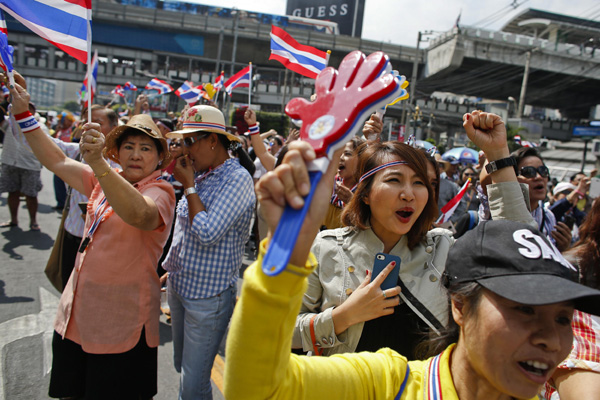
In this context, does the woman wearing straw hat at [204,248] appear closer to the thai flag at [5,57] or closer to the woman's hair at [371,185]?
the woman's hair at [371,185]

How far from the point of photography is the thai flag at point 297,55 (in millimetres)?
4250

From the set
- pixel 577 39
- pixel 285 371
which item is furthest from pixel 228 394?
pixel 577 39

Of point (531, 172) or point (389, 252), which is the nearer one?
point (389, 252)

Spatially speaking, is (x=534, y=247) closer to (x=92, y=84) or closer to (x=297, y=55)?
(x=297, y=55)

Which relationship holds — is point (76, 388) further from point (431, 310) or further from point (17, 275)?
point (17, 275)

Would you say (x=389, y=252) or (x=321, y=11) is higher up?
(x=321, y=11)

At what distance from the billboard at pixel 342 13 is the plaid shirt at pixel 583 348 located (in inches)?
2432

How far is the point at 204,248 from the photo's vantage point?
2459mm

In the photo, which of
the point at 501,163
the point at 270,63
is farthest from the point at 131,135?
the point at 270,63

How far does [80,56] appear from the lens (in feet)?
8.37

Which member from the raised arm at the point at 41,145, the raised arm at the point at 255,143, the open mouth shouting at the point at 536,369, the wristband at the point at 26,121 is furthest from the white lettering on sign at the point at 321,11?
the open mouth shouting at the point at 536,369

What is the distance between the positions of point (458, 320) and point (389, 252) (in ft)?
2.20

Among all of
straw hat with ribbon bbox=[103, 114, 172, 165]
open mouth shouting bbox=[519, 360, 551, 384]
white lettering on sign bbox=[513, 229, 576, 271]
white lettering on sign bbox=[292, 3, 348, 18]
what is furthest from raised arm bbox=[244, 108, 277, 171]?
white lettering on sign bbox=[292, 3, 348, 18]

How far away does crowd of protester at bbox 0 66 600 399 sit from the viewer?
1.02 meters
